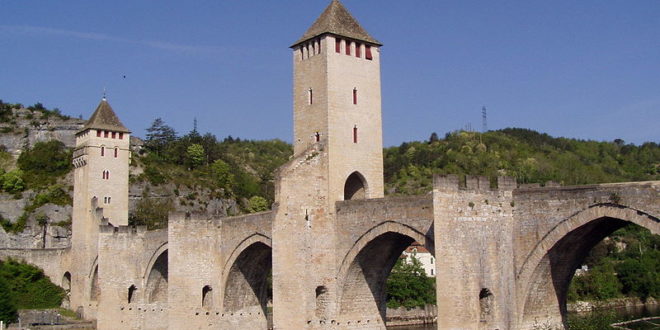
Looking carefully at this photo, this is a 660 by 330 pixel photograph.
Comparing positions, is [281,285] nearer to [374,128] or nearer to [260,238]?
[260,238]

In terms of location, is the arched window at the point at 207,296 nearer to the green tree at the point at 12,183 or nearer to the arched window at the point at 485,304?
the arched window at the point at 485,304

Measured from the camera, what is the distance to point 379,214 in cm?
2750

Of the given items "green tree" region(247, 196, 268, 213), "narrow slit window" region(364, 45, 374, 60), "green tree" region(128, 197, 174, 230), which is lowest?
"green tree" region(128, 197, 174, 230)

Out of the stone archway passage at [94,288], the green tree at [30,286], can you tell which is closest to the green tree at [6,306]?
the stone archway passage at [94,288]

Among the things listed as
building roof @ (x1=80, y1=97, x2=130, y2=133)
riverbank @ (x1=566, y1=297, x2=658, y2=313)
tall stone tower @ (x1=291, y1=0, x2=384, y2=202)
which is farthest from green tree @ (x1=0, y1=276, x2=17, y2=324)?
riverbank @ (x1=566, y1=297, x2=658, y2=313)

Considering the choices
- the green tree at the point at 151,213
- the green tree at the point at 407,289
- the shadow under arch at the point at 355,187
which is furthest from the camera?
the green tree at the point at 151,213

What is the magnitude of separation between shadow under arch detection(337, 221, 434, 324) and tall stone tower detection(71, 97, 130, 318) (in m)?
25.1

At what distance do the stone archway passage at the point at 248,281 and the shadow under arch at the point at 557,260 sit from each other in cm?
1367

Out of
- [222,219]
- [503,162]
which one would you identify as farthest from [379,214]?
[503,162]

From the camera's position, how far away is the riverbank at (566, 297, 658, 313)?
59.7 meters

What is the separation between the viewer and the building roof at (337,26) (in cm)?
3075

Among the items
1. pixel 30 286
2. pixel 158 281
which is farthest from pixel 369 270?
pixel 30 286

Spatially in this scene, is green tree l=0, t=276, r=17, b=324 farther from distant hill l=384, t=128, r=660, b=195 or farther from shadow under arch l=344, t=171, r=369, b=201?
distant hill l=384, t=128, r=660, b=195

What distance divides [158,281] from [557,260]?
26.8 m
